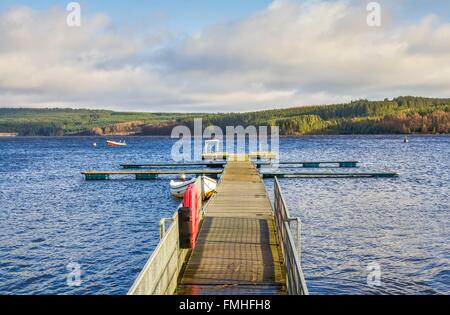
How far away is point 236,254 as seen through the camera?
40.9ft

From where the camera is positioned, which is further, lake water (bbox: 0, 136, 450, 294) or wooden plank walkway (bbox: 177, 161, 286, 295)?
lake water (bbox: 0, 136, 450, 294)

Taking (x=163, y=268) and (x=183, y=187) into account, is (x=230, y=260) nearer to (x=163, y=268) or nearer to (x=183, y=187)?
(x=163, y=268)

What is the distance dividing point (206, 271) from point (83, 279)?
7.14m

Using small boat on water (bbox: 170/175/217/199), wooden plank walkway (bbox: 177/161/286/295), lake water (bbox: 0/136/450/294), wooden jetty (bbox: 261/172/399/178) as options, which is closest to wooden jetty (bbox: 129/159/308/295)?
wooden plank walkway (bbox: 177/161/286/295)

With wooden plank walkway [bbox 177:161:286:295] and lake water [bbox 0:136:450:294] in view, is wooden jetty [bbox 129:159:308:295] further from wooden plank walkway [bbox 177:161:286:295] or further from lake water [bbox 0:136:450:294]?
lake water [bbox 0:136:450:294]

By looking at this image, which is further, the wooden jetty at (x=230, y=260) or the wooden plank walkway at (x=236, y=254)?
the wooden plank walkway at (x=236, y=254)

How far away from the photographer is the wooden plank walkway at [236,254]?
10297 mm

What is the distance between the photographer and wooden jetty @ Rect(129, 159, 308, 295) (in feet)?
27.1

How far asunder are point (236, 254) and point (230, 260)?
0.57 m

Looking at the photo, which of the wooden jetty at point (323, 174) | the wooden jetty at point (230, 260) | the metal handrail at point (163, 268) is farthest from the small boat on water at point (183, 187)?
the metal handrail at point (163, 268)

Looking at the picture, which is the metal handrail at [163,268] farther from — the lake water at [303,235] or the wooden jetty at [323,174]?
the wooden jetty at [323,174]

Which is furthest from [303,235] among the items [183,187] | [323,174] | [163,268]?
[323,174]

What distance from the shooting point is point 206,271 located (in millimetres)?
11117
